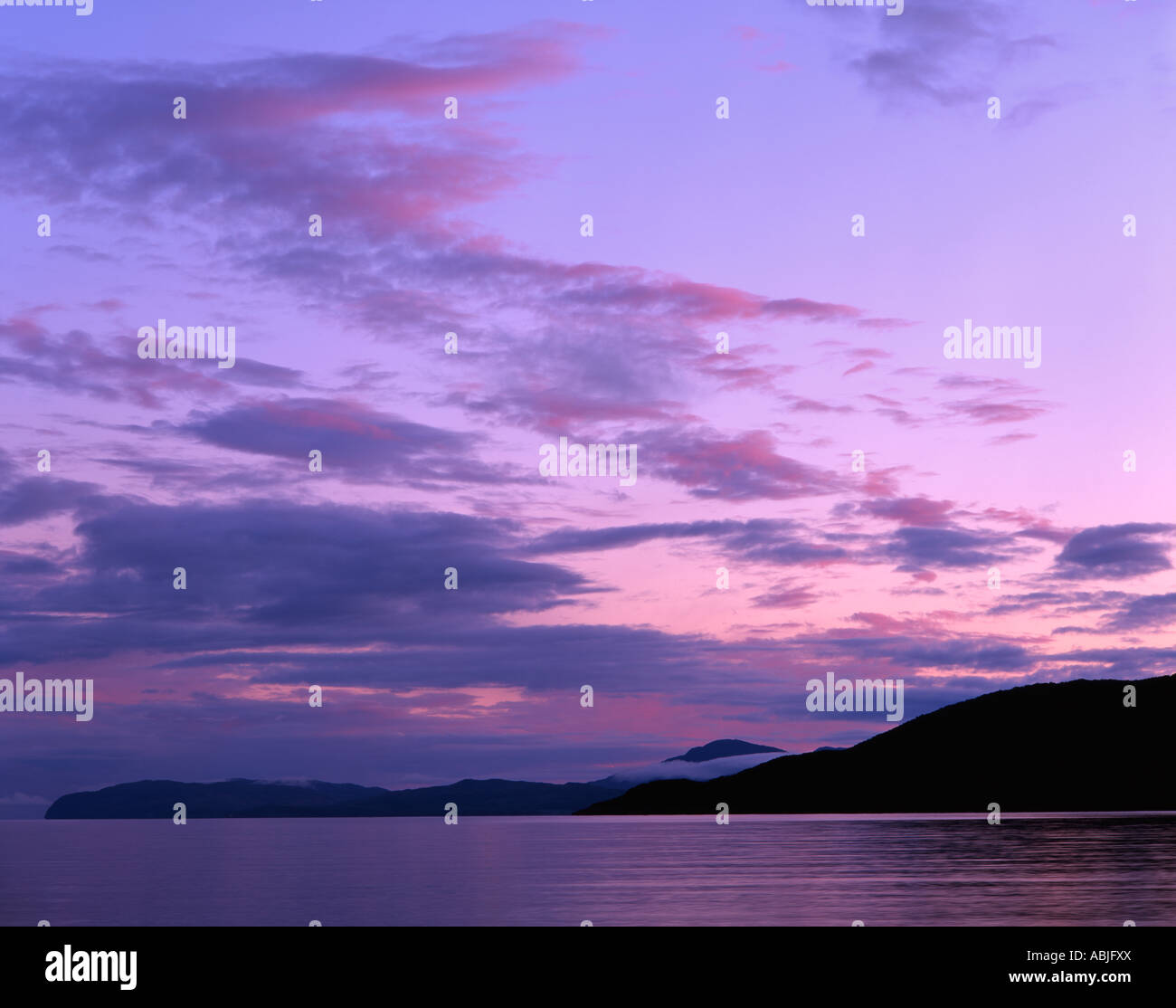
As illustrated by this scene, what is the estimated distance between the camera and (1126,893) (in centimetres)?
7338

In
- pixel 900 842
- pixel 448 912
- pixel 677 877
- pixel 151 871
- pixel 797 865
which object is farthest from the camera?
pixel 900 842

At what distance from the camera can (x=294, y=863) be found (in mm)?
→ 137125
